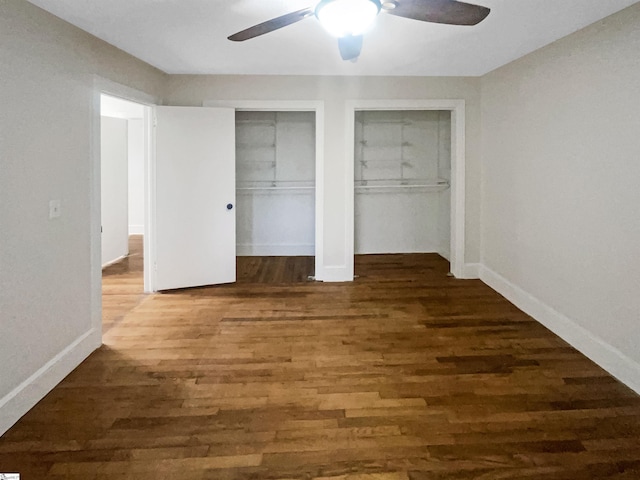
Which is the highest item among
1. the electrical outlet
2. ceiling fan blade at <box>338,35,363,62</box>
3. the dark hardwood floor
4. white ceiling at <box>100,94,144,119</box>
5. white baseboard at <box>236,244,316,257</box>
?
white ceiling at <box>100,94,144,119</box>

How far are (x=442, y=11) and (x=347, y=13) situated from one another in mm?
453

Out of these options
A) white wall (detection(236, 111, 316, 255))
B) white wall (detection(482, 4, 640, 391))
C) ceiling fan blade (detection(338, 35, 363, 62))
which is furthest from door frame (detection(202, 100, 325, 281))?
ceiling fan blade (detection(338, 35, 363, 62))

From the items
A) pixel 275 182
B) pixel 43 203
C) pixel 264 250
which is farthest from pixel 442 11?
pixel 264 250

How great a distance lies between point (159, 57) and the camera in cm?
387

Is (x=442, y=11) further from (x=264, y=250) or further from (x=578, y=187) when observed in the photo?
(x=264, y=250)

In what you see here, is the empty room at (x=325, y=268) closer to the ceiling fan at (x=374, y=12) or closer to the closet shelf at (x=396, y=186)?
the ceiling fan at (x=374, y=12)

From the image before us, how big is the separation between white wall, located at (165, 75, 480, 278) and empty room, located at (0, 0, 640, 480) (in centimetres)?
2

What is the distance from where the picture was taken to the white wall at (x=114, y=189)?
20.1ft

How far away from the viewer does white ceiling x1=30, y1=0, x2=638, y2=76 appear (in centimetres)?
261

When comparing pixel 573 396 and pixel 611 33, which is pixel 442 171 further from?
pixel 573 396

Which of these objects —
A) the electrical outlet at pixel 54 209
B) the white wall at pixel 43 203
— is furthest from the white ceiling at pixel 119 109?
the electrical outlet at pixel 54 209

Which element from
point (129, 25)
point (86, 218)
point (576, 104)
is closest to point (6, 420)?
point (86, 218)

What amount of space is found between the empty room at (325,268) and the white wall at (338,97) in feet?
0.08

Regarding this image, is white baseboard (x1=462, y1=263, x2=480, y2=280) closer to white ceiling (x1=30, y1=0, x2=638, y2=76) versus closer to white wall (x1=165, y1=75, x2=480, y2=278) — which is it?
white wall (x1=165, y1=75, x2=480, y2=278)
